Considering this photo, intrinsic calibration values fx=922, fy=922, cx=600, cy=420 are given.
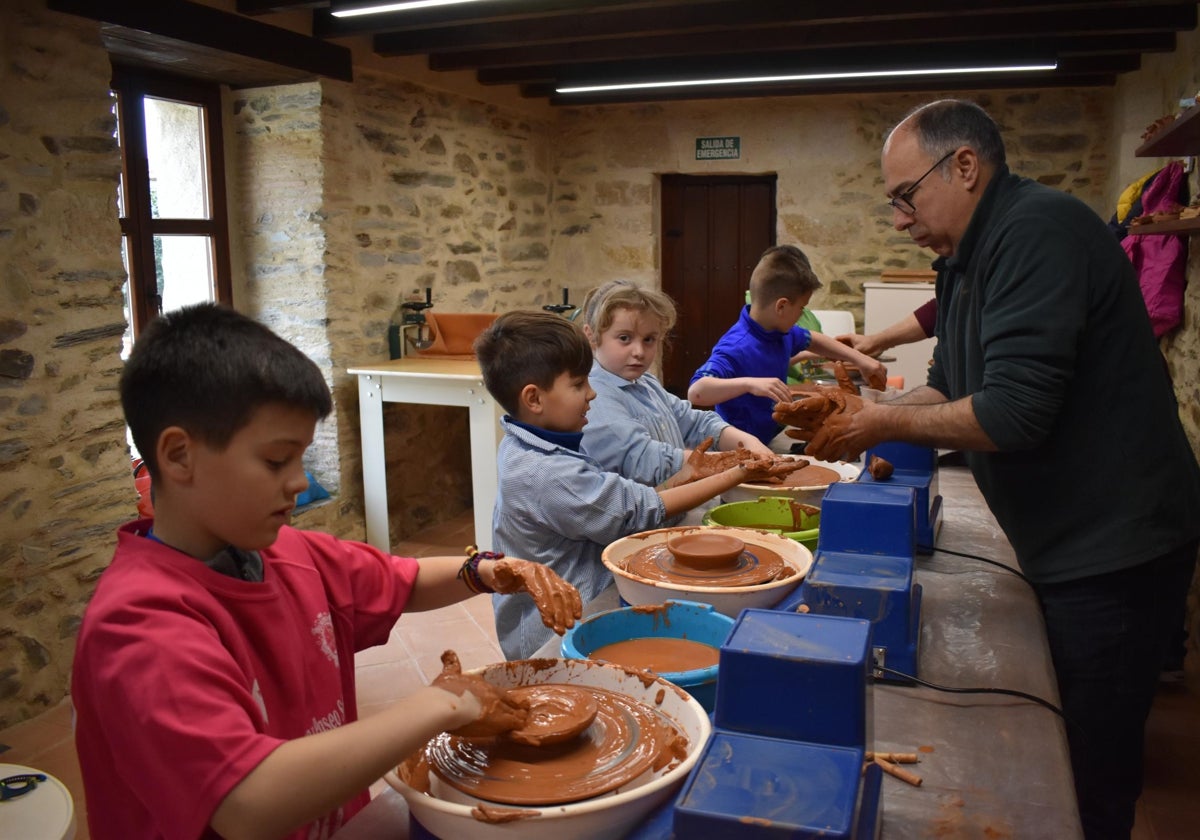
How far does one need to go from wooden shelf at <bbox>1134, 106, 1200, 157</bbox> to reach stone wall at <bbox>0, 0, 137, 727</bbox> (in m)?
4.14

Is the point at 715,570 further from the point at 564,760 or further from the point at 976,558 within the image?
the point at 976,558

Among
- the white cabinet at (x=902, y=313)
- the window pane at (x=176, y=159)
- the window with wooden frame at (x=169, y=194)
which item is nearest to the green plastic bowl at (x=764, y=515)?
the window with wooden frame at (x=169, y=194)

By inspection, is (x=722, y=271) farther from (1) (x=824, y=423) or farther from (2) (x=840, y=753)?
(2) (x=840, y=753)

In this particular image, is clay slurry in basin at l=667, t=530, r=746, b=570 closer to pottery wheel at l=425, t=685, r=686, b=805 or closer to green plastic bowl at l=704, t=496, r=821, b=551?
green plastic bowl at l=704, t=496, r=821, b=551

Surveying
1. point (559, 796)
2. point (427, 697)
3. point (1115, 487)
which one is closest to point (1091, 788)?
point (1115, 487)

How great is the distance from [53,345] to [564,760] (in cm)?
342

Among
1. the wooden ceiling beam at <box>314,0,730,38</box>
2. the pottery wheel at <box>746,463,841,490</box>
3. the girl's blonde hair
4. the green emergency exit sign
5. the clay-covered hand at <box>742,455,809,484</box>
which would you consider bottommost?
the pottery wheel at <box>746,463,841,490</box>

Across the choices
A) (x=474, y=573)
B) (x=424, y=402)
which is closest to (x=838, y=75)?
(x=424, y=402)

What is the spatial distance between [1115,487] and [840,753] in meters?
1.27

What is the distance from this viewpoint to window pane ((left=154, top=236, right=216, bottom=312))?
4824mm

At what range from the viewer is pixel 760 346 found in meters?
4.00

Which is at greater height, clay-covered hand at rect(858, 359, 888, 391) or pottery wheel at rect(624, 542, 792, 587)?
clay-covered hand at rect(858, 359, 888, 391)

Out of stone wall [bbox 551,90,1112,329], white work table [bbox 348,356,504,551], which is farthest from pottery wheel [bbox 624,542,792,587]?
stone wall [bbox 551,90,1112,329]

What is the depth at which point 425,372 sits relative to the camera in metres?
5.26
